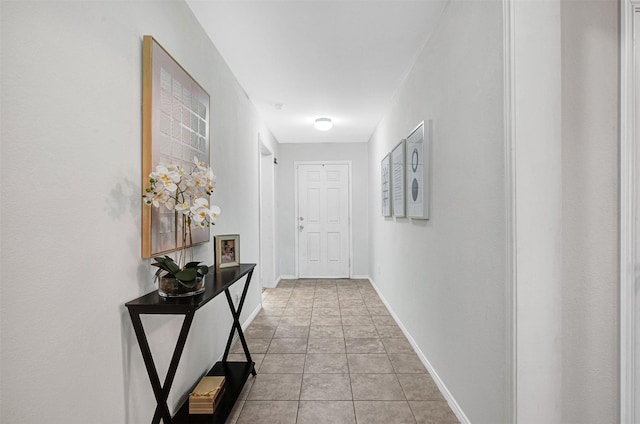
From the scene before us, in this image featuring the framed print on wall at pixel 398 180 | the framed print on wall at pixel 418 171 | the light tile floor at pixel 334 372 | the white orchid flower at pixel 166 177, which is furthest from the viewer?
the framed print on wall at pixel 398 180

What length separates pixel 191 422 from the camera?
1.73 metres

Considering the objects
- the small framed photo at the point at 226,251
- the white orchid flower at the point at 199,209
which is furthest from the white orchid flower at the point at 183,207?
the small framed photo at the point at 226,251

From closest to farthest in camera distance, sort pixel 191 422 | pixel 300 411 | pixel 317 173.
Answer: pixel 191 422, pixel 300 411, pixel 317 173

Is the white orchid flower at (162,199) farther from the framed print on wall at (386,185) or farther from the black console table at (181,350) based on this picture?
the framed print on wall at (386,185)

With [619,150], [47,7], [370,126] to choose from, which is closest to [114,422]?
[47,7]

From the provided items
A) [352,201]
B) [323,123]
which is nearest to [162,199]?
[323,123]

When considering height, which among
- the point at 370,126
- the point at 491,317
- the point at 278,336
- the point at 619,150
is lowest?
the point at 278,336

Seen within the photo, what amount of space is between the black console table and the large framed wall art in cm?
25

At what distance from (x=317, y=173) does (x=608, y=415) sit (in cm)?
506

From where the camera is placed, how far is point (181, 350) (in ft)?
4.51

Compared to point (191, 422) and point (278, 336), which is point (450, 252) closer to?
point (191, 422)

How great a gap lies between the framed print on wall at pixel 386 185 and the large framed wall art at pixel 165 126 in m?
2.31

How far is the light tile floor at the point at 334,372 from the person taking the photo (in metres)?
1.97

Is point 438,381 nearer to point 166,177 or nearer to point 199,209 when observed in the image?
point 199,209
